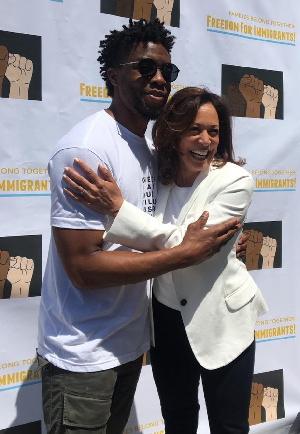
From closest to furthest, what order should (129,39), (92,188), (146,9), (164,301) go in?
(92,188)
(129,39)
(164,301)
(146,9)

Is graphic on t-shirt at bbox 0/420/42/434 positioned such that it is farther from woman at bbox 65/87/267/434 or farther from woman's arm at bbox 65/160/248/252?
woman's arm at bbox 65/160/248/252

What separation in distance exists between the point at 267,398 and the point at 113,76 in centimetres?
226

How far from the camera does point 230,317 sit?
5.90 feet

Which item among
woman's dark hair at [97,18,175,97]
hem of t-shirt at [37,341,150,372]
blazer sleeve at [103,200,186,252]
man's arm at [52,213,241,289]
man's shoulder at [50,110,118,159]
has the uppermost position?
woman's dark hair at [97,18,175,97]

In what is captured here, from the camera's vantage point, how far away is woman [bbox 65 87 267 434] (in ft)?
5.77

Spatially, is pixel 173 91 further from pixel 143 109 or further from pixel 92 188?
pixel 92 188

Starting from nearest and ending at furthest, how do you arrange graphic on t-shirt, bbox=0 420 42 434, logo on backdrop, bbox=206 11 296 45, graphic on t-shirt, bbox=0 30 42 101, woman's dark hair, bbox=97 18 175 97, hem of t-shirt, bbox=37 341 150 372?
hem of t-shirt, bbox=37 341 150 372
woman's dark hair, bbox=97 18 175 97
graphic on t-shirt, bbox=0 30 42 101
graphic on t-shirt, bbox=0 420 42 434
logo on backdrop, bbox=206 11 296 45

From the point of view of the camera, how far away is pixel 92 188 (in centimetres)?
151

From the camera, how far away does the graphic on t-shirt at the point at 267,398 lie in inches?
124

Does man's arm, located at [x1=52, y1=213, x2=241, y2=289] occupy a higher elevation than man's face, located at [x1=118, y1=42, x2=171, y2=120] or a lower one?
lower

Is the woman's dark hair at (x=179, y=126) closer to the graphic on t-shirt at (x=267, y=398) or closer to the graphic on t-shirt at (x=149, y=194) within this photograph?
the graphic on t-shirt at (x=149, y=194)

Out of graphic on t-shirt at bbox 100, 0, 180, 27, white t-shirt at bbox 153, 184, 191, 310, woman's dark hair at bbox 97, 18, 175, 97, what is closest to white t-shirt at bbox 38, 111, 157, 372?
white t-shirt at bbox 153, 184, 191, 310

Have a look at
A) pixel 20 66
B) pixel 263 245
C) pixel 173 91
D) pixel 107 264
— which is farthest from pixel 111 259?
pixel 263 245

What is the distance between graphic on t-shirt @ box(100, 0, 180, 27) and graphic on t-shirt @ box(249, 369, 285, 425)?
6.72 feet
